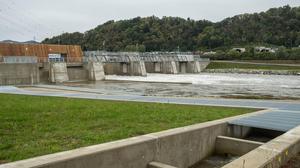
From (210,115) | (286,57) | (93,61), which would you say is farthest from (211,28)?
(210,115)

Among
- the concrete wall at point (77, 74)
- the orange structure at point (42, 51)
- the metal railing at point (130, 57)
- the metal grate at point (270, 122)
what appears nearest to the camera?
the metal grate at point (270, 122)

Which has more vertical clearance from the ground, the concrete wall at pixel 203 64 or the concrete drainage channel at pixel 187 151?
the concrete wall at pixel 203 64

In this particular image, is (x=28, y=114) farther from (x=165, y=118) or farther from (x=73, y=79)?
(x=73, y=79)

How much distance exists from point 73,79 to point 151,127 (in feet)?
150

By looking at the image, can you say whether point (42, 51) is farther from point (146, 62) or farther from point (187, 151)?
point (187, 151)

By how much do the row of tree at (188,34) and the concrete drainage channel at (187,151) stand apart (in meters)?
125

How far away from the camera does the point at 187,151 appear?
753 centimetres

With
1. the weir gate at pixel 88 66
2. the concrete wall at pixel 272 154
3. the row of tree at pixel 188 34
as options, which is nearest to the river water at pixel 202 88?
the weir gate at pixel 88 66

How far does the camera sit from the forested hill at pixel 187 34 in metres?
141

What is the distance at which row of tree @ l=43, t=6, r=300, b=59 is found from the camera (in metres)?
141

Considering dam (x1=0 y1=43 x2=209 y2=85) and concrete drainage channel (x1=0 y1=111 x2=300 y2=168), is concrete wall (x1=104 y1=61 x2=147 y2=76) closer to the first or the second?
dam (x1=0 y1=43 x2=209 y2=85)

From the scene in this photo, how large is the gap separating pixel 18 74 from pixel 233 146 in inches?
1441

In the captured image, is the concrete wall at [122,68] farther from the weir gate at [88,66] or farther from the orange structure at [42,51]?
the orange structure at [42,51]

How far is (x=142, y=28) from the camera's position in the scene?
5861 inches
